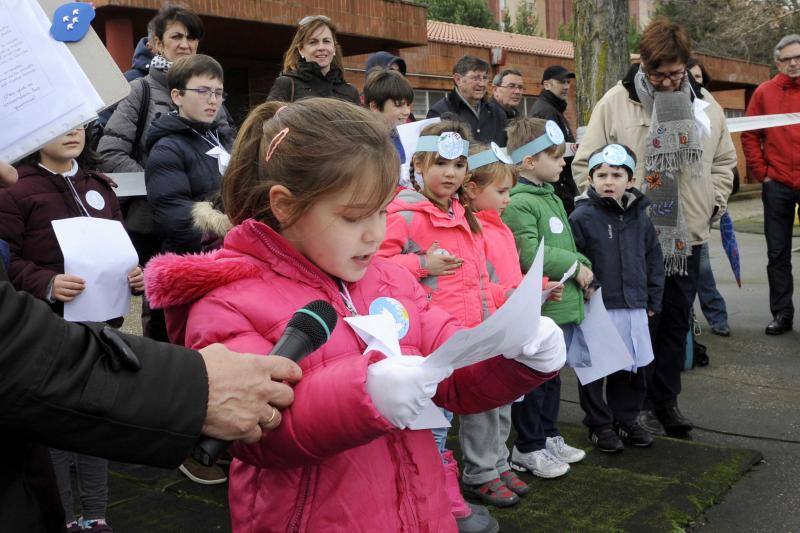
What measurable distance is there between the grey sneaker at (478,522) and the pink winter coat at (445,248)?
81 cm

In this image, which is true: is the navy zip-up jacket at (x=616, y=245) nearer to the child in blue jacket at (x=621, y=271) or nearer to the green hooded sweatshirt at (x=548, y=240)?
the child in blue jacket at (x=621, y=271)

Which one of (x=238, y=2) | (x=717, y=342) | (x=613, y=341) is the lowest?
(x=717, y=342)

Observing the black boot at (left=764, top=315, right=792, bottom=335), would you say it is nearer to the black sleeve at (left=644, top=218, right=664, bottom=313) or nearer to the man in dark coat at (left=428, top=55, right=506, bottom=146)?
the man in dark coat at (left=428, top=55, right=506, bottom=146)

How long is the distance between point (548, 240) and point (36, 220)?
244cm

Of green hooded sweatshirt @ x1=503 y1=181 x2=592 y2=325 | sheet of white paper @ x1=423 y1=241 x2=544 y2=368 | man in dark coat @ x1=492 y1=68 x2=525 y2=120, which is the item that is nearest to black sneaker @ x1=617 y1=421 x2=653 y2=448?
green hooded sweatshirt @ x1=503 y1=181 x2=592 y2=325

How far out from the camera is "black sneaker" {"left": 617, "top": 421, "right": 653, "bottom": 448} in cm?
458

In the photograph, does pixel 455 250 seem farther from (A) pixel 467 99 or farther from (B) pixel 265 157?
(A) pixel 467 99

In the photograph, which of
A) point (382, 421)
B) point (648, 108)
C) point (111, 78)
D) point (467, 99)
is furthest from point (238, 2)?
point (382, 421)

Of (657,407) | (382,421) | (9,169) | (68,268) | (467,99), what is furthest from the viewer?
(467,99)

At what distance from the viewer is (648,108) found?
16.6ft

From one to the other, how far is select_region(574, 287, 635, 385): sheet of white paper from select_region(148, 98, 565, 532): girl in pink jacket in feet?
7.75

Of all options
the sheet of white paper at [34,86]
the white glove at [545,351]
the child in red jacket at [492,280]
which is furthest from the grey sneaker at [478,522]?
the sheet of white paper at [34,86]

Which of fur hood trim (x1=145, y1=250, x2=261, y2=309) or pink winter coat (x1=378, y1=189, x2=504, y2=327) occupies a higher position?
fur hood trim (x1=145, y1=250, x2=261, y2=309)

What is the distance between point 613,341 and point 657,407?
0.96 metres
